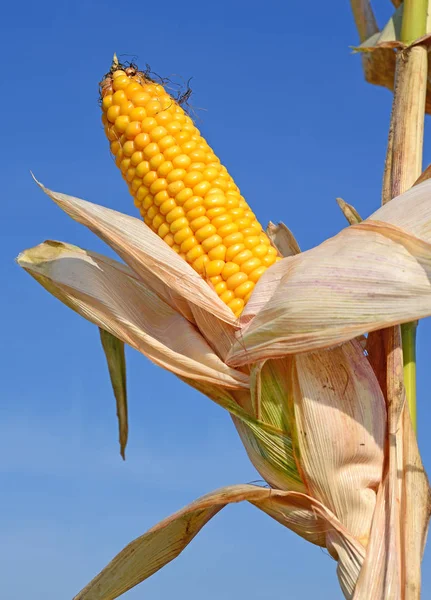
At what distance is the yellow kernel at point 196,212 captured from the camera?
287 centimetres

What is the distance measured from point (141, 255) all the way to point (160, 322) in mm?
318

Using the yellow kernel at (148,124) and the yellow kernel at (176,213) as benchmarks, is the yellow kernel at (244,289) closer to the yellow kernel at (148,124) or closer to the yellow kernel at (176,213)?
the yellow kernel at (176,213)

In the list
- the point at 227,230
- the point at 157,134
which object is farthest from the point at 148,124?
the point at 227,230

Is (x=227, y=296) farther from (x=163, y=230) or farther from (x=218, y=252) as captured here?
(x=163, y=230)

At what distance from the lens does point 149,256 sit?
9.18ft

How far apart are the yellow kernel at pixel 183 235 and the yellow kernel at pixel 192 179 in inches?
6.6

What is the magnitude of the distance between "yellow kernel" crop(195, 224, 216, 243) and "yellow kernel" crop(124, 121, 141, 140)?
1.57ft

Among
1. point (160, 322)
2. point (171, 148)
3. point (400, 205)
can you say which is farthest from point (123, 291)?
point (400, 205)

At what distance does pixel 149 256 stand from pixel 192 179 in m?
0.34

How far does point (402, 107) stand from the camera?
3178 mm

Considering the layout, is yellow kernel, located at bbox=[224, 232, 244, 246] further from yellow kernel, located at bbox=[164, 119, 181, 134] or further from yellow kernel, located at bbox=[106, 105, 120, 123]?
yellow kernel, located at bbox=[106, 105, 120, 123]

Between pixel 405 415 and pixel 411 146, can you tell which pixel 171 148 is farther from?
pixel 405 415

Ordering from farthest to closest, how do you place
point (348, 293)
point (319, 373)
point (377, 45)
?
point (377, 45) < point (319, 373) < point (348, 293)

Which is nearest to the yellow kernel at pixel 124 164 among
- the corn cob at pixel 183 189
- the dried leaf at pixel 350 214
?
the corn cob at pixel 183 189
